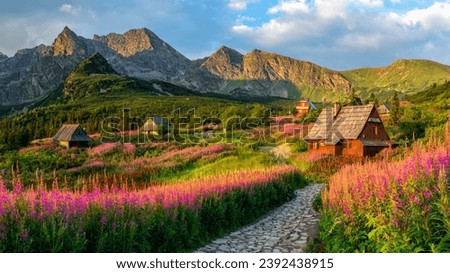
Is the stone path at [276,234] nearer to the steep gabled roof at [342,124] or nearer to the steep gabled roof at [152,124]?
the steep gabled roof at [342,124]

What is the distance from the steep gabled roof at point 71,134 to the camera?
81.9 feet

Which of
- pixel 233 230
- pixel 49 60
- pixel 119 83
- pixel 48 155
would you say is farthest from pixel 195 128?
pixel 49 60

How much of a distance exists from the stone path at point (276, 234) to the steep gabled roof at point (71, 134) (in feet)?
55.2

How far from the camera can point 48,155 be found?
22.5m

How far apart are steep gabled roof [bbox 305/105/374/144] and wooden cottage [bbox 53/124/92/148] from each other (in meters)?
16.3

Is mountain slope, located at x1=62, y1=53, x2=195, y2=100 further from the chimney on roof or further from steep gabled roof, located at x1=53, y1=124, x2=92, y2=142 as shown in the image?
the chimney on roof

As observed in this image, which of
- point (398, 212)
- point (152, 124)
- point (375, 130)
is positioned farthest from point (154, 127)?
point (398, 212)

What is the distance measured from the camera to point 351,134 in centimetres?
2966

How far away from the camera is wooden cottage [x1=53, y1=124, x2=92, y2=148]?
82.1ft

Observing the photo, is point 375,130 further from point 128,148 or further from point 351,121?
point 128,148

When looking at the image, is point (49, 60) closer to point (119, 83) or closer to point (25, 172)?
point (119, 83)

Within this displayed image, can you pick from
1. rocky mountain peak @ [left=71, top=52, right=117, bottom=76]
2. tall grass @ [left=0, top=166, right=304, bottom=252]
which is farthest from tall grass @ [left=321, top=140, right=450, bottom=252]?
rocky mountain peak @ [left=71, top=52, right=117, bottom=76]

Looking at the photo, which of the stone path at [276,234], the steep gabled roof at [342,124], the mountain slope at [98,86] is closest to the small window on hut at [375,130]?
the steep gabled roof at [342,124]
